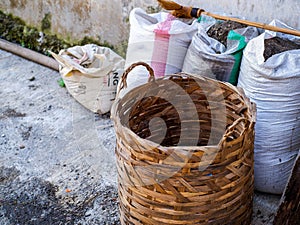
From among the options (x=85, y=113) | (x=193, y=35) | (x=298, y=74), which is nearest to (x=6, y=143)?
(x=85, y=113)

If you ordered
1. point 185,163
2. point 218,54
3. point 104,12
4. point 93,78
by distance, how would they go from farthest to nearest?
point 104,12
point 93,78
point 218,54
point 185,163

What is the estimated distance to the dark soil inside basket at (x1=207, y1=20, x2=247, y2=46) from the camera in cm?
246

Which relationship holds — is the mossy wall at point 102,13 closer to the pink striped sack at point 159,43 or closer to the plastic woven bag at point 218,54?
the plastic woven bag at point 218,54

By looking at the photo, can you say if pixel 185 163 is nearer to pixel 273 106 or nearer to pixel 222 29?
pixel 273 106

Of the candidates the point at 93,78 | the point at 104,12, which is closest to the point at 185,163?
the point at 93,78

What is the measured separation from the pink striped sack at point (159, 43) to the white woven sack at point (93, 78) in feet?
1.43

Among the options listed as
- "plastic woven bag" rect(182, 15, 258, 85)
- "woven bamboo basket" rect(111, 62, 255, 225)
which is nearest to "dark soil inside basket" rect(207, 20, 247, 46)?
"plastic woven bag" rect(182, 15, 258, 85)

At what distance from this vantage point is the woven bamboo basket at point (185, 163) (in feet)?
5.64

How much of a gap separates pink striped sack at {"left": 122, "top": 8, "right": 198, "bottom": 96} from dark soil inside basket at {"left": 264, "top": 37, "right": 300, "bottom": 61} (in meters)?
0.49

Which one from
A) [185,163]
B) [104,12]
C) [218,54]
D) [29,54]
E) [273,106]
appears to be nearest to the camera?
[185,163]

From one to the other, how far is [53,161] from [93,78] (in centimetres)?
67

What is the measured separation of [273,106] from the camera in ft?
7.17

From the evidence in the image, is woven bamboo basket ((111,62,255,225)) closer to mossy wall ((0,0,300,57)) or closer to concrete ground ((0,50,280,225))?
concrete ground ((0,50,280,225))

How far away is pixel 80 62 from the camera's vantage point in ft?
10.4
